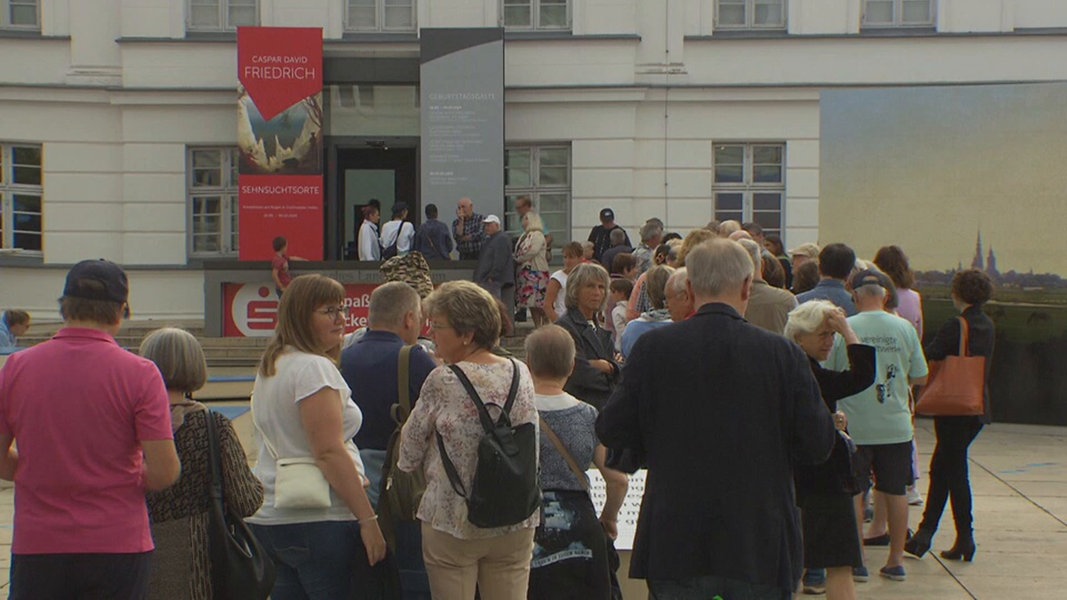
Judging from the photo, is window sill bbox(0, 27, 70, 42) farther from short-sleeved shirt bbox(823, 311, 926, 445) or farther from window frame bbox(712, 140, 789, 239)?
short-sleeved shirt bbox(823, 311, 926, 445)

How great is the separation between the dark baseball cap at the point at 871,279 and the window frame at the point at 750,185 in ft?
47.1

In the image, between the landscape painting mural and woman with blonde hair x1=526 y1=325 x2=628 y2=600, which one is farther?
the landscape painting mural

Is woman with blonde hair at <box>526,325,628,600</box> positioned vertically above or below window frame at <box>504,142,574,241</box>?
below

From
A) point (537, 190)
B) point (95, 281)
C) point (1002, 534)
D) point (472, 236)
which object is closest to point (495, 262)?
→ point (472, 236)

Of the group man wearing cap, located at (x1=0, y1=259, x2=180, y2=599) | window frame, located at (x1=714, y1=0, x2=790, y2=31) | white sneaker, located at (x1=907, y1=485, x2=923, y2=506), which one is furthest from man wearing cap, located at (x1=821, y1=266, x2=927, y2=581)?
window frame, located at (x1=714, y1=0, x2=790, y2=31)

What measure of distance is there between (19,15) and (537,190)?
9.13 metres

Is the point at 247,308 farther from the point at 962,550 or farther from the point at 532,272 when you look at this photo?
the point at 962,550

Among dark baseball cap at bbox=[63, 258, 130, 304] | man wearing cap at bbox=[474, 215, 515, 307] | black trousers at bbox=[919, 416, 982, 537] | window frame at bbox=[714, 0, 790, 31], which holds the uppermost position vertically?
window frame at bbox=[714, 0, 790, 31]

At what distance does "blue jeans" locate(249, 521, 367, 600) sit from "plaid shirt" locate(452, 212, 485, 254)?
14.6 m

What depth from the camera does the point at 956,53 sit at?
2216 cm

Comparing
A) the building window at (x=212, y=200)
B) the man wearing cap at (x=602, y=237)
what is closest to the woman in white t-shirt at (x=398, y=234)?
the man wearing cap at (x=602, y=237)

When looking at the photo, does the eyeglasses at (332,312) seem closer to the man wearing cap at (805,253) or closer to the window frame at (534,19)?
the man wearing cap at (805,253)

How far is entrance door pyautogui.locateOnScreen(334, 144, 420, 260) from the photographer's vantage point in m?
23.2

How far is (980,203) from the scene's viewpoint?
14.1 meters
